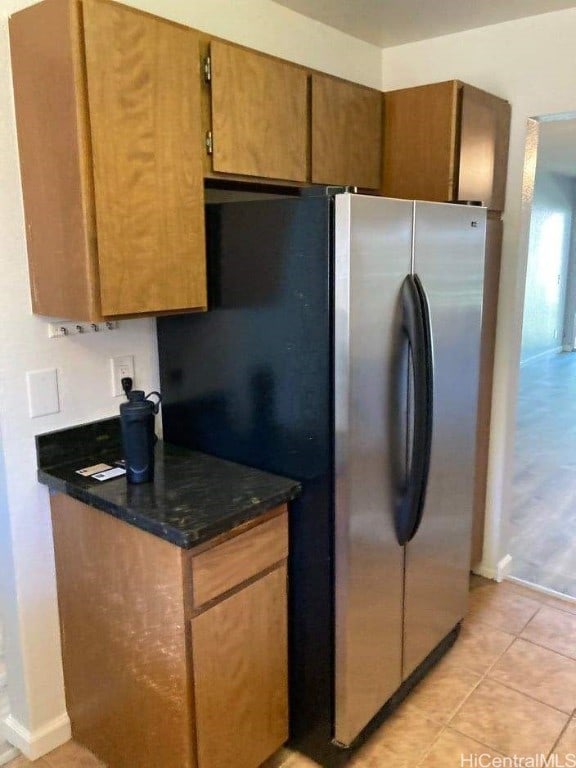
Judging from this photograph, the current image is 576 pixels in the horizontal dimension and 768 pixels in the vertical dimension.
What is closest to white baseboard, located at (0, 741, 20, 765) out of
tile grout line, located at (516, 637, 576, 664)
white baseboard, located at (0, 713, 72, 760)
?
white baseboard, located at (0, 713, 72, 760)

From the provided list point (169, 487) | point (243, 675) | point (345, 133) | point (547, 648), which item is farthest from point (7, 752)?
point (345, 133)

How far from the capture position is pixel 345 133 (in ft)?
7.52

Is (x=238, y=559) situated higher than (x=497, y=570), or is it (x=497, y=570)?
(x=238, y=559)

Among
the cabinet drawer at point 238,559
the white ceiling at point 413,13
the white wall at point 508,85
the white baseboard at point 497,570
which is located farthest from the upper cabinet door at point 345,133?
the white baseboard at point 497,570

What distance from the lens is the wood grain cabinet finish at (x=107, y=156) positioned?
1448mm

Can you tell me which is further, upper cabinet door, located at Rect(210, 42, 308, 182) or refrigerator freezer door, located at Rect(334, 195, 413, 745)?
upper cabinet door, located at Rect(210, 42, 308, 182)

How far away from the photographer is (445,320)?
6.55 ft

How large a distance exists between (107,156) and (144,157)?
101 millimetres

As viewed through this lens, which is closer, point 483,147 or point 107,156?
point 107,156

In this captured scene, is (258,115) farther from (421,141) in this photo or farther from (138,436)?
(138,436)

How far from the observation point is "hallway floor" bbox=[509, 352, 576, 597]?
299 centimetres

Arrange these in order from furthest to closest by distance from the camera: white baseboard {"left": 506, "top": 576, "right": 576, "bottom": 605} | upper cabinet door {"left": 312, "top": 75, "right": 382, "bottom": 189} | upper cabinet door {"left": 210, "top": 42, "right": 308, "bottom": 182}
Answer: white baseboard {"left": 506, "top": 576, "right": 576, "bottom": 605}
upper cabinet door {"left": 312, "top": 75, "right": 382, "bottom": 189}
upper cabinet door {"left": 210, "top": 42, "right": 308, "bottom": 182}

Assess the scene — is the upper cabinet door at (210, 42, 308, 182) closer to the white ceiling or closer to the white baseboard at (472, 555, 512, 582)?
the white ceiling

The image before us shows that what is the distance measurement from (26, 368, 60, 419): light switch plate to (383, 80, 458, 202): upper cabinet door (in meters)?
1.47
